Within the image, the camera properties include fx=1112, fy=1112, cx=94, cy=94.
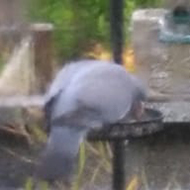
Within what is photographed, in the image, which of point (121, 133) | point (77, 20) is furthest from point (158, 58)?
point (121, 133)

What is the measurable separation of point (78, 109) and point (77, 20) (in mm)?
1376

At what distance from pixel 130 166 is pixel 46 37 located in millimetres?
491

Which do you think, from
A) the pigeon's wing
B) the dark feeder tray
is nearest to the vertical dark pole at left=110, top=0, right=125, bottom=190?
the dark feeder tray

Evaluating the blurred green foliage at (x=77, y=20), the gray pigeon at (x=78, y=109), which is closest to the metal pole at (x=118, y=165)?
the gray pigeon at (x=78, y=109)

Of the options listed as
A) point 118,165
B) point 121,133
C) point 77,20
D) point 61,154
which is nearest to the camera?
point 61,154

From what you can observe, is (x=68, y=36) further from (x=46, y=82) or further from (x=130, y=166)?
(x=130, y=166)

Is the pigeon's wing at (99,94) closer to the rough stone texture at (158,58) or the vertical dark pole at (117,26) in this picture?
the vertical dark pole at (117,26)

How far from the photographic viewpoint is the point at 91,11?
354 centimetres

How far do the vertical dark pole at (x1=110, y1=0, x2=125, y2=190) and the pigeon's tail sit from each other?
19 cm

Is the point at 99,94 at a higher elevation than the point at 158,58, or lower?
higher

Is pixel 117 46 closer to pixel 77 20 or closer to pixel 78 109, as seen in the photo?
pixel 78 109

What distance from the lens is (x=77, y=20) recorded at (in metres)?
3.41

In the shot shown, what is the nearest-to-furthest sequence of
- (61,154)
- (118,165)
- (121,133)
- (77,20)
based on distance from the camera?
(61,154)
(121,133)
(118,165)
(77,20)

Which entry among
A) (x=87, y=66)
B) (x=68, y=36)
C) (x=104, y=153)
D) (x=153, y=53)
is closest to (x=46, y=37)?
(x=68, y=36)
